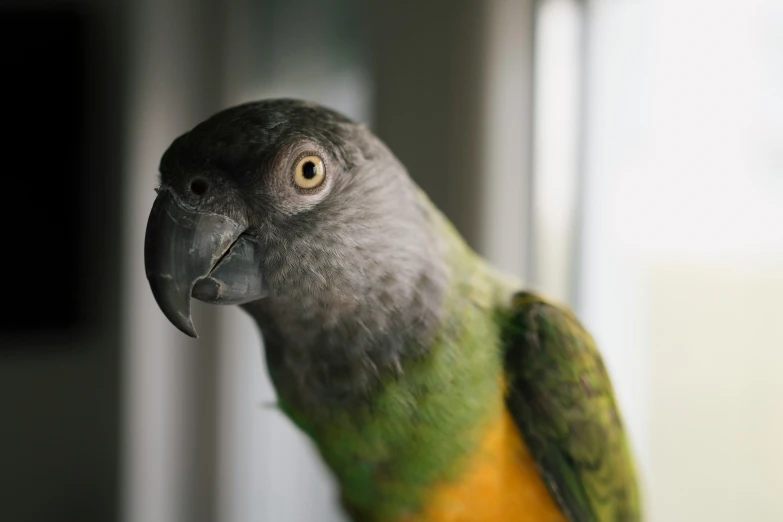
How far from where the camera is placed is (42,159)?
3.53 feet

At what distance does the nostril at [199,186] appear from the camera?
1.90ft

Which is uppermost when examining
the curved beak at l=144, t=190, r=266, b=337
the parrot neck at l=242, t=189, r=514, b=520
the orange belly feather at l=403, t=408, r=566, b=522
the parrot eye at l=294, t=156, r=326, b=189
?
the parrot eye at l=294, t=156, r=326, b=189

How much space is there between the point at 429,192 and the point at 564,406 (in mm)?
550

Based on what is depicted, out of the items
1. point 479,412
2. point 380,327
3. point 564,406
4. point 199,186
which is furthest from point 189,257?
point 564,406

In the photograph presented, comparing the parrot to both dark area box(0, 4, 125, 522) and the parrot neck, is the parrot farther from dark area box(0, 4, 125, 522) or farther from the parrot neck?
dark area box(0, 4, 125, 522)

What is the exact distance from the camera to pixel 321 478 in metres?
1.14

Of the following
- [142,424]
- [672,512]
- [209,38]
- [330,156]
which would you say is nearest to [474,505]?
[330,156]

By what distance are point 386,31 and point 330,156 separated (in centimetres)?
52

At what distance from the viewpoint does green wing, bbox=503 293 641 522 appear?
→ 772 millimetres

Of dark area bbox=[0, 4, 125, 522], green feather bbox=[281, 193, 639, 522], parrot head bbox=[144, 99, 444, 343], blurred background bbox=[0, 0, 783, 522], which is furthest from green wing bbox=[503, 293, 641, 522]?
dark area bbox=[0, 4, 125, 522]

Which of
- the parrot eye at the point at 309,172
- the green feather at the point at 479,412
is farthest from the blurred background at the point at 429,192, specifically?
the parrot eye at the point at 309,172

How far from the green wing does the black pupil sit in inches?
13.8

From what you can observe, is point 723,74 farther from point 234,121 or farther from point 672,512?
point 234,121

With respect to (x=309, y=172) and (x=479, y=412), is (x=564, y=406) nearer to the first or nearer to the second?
(x=479, y=412)
